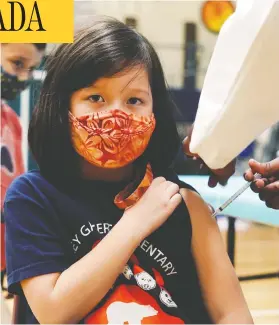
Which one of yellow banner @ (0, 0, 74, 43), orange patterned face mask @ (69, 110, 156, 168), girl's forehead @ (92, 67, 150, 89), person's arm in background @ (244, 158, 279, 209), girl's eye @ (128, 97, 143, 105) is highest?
yellow banner @ (0, 0, 74, 43)

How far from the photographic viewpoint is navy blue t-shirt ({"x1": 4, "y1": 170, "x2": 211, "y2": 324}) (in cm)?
60

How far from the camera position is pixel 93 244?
2.03ft

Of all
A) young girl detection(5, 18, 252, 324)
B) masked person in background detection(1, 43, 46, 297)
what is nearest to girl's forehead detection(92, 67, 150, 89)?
young girl detection(5, 18, 252, 324)

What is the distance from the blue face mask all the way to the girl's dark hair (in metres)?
0.08

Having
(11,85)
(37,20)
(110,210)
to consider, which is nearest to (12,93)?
(11,85)

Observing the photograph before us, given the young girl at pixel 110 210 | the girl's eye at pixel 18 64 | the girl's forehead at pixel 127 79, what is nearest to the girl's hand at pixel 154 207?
the young girl at pixel 110 210

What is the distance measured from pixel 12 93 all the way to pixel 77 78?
16 cm

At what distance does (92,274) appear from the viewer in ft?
1.89

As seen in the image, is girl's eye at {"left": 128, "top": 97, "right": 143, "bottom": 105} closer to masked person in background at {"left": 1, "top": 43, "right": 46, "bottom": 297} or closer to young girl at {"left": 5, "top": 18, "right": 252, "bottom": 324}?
young girl at {"left": 5, "top": 18, "right": 252, "bottom": 324}

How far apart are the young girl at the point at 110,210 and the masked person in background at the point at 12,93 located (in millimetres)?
61

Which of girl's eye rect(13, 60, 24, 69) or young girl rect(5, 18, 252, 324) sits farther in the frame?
girl's eye rect(13, 60, 24, 69)

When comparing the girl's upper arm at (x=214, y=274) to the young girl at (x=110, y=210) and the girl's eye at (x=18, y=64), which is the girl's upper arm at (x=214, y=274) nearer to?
the young girl at (x=110, y=210)

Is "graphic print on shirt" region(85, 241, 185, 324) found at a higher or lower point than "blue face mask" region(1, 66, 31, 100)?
lower

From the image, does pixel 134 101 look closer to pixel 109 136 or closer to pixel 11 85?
pixel 109 136
